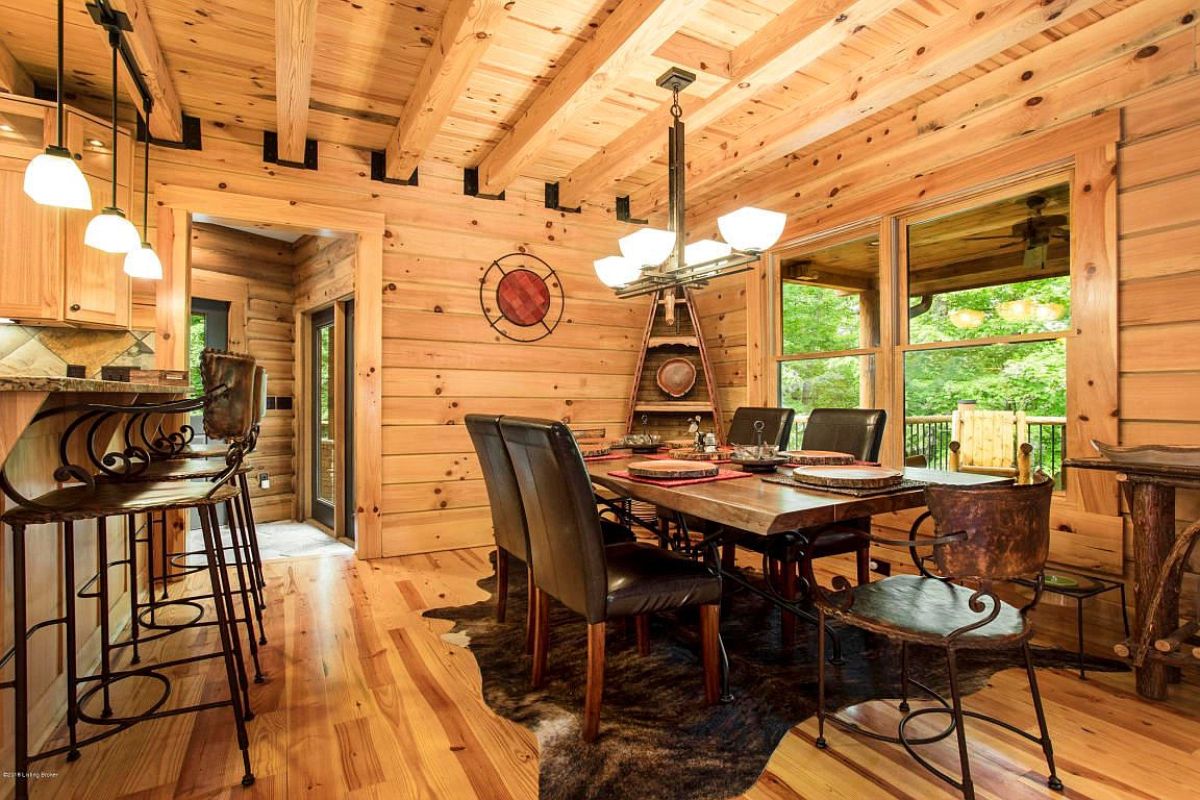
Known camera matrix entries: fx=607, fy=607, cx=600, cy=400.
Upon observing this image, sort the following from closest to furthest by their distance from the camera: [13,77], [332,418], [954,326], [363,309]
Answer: [13,77] → [954,326] → [363,309] → [332,418]

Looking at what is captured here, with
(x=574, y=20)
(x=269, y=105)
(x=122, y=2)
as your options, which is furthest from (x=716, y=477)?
(x=269, y=105)

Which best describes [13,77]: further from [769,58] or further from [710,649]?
[710,649]

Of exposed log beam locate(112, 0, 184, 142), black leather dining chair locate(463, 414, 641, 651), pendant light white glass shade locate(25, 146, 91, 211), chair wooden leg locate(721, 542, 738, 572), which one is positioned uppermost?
exposed log beam locate(112, 0, 184, 142)

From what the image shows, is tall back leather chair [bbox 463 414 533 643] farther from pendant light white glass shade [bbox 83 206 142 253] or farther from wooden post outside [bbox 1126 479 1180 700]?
wooden post outside [bbox 1126 479 1180 700]

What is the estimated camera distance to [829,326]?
3998 millimetres

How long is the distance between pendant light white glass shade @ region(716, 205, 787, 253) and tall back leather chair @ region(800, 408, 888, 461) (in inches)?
42.3

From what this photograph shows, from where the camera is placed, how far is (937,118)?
327 cm

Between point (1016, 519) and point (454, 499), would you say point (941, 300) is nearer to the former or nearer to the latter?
point (1016, 519)

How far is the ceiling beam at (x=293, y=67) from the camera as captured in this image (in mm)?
2225

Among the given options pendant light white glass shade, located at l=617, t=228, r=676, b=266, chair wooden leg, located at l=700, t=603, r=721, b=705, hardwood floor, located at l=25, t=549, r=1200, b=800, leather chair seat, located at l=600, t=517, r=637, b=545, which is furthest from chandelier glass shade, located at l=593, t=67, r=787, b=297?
hardwood floor, located at l=25, t=549, r=1200, b=800

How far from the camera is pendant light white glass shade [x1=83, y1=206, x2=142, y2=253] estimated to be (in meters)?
2.40

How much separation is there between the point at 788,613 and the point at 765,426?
3.81ft

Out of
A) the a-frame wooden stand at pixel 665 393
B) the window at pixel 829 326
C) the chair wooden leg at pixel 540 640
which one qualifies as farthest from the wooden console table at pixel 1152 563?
the a-frame wooden stand at pixel 665 393

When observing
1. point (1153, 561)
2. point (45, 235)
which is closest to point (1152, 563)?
point (1153, 561)
